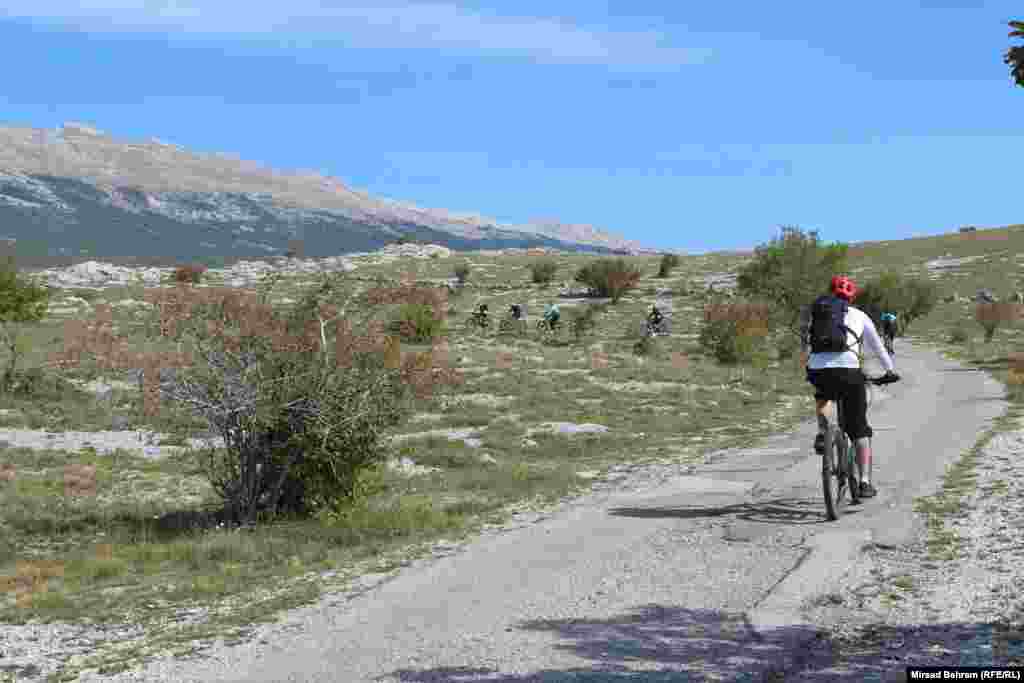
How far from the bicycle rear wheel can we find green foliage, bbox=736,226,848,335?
121 ft

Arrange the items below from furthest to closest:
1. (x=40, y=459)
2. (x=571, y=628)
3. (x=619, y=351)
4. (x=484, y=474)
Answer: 1. (x=619, y=351)
2. (x=40, y=459)
3. (x=484, y=474)
4. (x=571, y=628)

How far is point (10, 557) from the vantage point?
1160cm

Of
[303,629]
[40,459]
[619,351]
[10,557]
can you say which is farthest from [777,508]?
[619,351]

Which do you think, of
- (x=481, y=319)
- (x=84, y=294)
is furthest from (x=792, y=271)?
(x=84, y=294)

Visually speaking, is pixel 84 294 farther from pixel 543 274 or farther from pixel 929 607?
pixel 929 607

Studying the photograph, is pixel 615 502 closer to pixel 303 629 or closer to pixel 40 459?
pixel 303 629

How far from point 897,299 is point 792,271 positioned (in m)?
16.0

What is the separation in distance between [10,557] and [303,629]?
235 inches

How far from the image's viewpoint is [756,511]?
10.3 metres

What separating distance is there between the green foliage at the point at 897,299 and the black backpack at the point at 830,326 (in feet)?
173

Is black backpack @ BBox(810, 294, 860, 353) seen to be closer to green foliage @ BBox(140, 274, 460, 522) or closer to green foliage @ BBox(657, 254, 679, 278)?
green foliage @ BBox(140, 274, 460, 522)

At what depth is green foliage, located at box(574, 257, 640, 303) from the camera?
2771 inches

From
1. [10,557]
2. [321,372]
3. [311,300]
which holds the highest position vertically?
[311,300]

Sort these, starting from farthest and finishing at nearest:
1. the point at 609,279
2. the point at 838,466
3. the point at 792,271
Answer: the point at 609,279
the point at 792,271
the point at 838,466
